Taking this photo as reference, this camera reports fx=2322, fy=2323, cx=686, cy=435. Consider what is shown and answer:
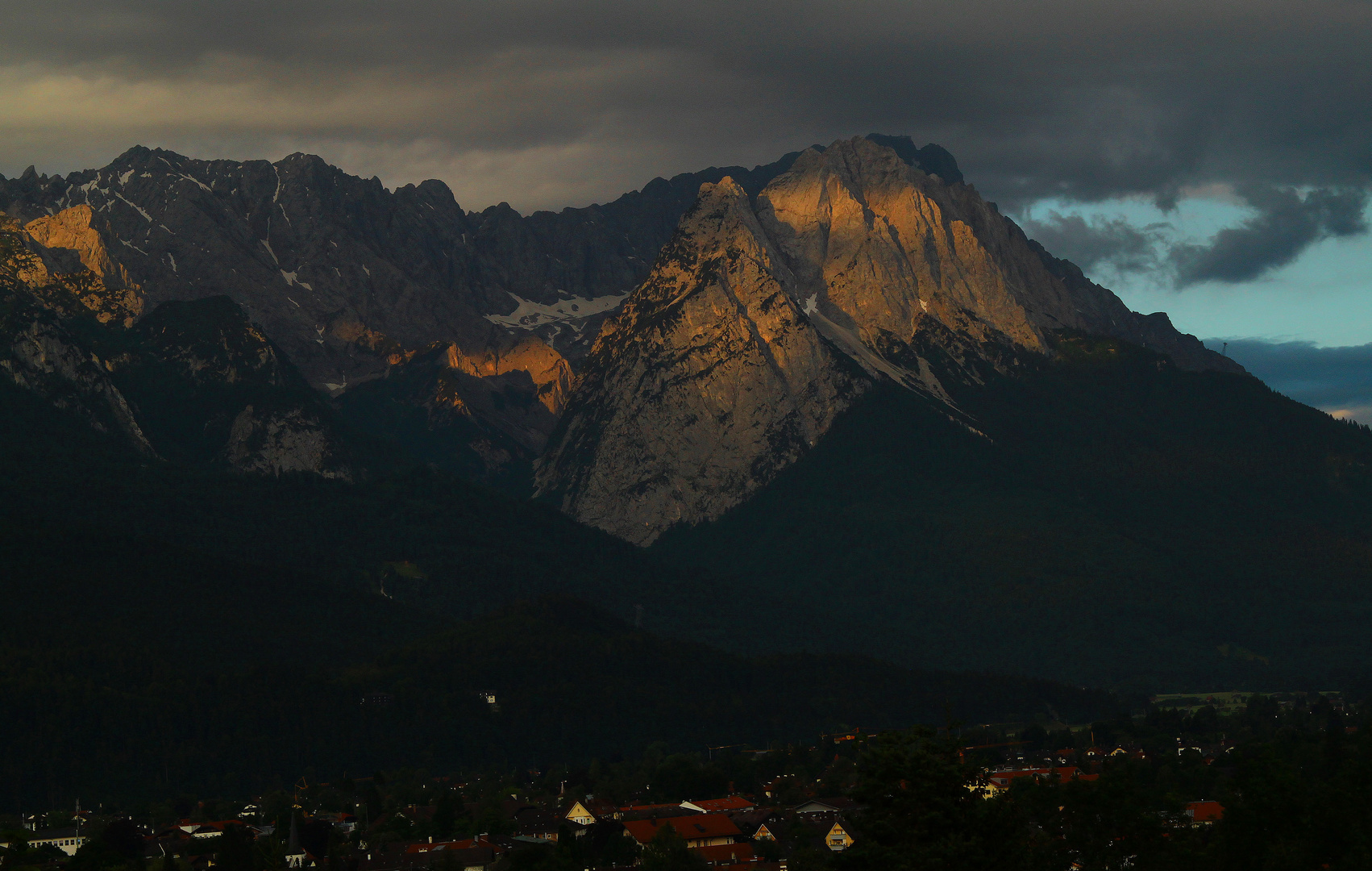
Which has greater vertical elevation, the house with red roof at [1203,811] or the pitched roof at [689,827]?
the house with red roof at [1203,811]

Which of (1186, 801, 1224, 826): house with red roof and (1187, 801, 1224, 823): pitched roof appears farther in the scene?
(1187, 801, 1224, 823): pitched roof

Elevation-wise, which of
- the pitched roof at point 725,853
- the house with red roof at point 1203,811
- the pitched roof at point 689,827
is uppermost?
the house with red roof at point 1203,811

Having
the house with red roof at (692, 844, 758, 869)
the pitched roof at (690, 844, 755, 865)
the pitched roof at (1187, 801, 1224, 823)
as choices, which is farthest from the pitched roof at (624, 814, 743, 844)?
the pitched roof at (1187, 801, 1224, 823)

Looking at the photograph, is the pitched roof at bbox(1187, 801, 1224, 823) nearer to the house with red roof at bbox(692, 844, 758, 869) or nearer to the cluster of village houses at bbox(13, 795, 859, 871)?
the cluster of village houses at bbox(13, 795, 859, 871)

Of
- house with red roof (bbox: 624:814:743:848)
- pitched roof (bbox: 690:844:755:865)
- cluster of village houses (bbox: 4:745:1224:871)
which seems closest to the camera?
pitched roof (bbox: 690:844:755:865)

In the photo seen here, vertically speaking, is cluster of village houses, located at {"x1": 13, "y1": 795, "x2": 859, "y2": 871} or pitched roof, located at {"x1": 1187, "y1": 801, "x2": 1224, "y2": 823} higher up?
pitched roof, located at {"x1": 1187, "y1": 801, "x2": 1224, "y2": 823}

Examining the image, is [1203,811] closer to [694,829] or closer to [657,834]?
[694,829]

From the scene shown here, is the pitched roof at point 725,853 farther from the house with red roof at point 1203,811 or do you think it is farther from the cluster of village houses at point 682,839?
the house with red roof at point 1203,811

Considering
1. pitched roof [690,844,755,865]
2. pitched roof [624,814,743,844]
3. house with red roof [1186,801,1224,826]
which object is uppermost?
house with red roof [1186,801,1224,826]

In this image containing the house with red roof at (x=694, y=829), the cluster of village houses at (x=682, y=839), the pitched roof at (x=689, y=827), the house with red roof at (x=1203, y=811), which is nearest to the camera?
the house with red roof at (x=1203, y=811)

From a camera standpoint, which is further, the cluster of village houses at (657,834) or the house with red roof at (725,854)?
the cluster of village houses at (657,834)

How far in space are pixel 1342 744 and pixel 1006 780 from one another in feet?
88.8

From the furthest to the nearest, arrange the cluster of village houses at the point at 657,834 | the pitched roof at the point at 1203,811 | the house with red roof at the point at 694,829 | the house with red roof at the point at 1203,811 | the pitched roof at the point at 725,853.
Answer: the house with red roof at the point at 694,829
the cluster of village houses at the point at 657,834
the pitched roof at the point at 725,853
the pitched roof at the point at 1203,811
the house with red roof at the point at 1203,811

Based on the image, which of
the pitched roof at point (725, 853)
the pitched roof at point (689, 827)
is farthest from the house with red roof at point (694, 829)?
the pitched roof at point (725, 853)
